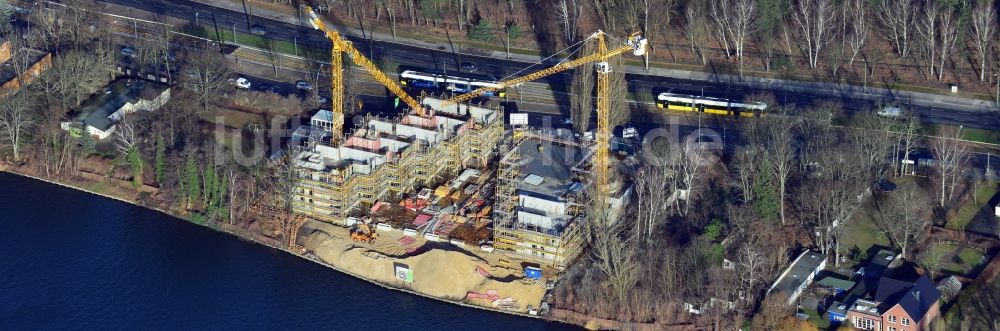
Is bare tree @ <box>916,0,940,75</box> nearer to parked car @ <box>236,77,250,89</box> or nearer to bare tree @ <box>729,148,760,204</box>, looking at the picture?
bare tree @ <box>729,148,760,204</box>

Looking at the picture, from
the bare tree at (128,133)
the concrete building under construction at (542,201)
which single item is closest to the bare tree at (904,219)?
the concrete building under construction at (542,201)

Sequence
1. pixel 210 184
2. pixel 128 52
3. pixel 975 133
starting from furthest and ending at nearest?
pixel 128 52 < pixel 975 133 < pixel 210 184

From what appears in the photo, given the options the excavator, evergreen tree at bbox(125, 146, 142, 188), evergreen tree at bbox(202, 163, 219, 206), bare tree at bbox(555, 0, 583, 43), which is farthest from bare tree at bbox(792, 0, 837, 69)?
evergreen tree at bbox(125, 146, 142, 188)

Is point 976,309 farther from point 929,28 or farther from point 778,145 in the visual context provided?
point 929,28

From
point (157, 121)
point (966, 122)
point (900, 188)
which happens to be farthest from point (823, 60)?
point (157, 121)

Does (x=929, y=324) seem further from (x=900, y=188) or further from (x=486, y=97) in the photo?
(x=486, y=97)

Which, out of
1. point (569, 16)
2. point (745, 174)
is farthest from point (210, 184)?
point (569, 16)
